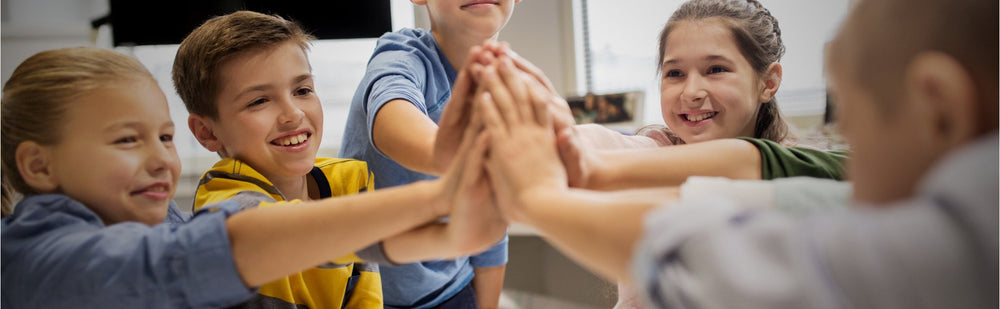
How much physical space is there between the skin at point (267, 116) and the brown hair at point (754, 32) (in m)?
0.49

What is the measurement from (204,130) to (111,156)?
0.22 meters

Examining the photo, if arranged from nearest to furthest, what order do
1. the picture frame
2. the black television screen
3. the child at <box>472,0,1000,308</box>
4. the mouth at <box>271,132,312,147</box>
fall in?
the child at <box>472,0,1000,308</box>, the mouth at <box>271,132,312,147</box>, the black television screen, the picture frame

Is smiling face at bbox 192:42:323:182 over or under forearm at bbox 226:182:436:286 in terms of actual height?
over

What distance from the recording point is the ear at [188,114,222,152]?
78 centimetres

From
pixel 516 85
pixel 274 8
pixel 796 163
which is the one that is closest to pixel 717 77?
pixel 796 163

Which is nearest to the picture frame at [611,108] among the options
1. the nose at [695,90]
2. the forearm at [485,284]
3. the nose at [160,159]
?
the forearm at [485,284]

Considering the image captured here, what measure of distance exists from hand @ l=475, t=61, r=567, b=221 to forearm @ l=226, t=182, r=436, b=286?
78 mm

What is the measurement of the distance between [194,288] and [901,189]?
1.58 feet

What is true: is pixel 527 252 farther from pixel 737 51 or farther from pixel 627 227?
pixel 627 227

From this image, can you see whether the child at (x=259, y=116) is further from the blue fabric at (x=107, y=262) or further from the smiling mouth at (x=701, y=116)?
the smiling mouth at (x=701, y=116)

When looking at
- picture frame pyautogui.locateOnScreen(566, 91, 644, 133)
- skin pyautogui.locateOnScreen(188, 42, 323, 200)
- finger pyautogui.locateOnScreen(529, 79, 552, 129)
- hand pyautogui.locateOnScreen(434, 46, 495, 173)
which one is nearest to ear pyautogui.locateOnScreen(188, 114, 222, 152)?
skin pyautogui.locateOnScreen(188, 42, 323, 200)

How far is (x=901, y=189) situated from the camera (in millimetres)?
359

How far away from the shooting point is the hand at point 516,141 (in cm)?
57

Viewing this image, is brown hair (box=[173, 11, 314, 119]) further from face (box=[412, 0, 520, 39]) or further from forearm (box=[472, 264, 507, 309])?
forearm (box=[472, 264, 507, 309])
